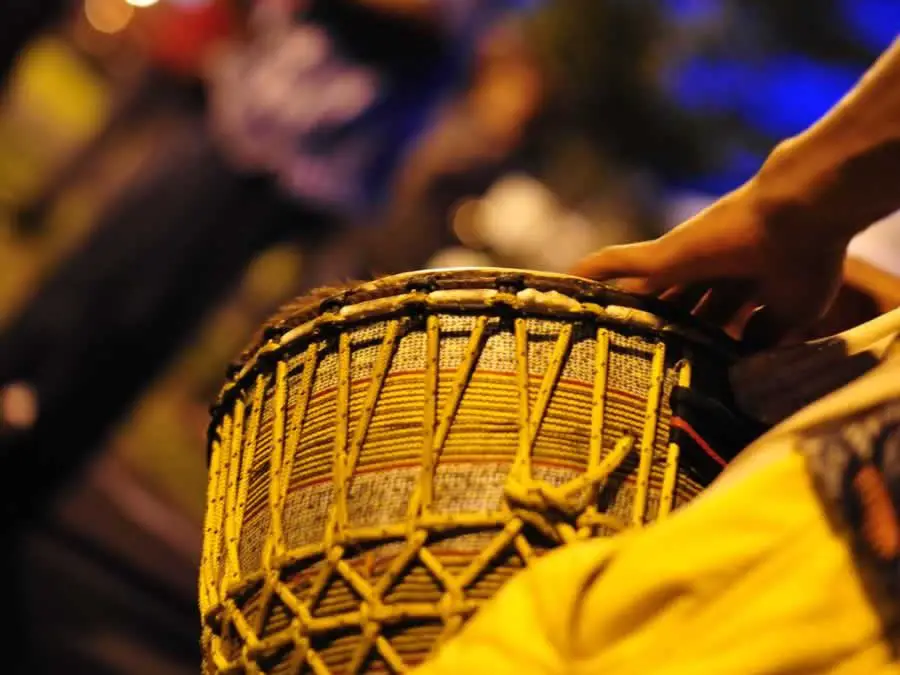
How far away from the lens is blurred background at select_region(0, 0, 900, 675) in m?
2.23

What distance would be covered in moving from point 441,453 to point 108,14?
14.9 feet

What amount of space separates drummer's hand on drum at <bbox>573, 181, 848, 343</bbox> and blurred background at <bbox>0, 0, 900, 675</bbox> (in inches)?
14.6

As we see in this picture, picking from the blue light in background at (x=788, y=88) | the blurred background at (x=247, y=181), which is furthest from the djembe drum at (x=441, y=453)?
the blue light in background at (x=788, y=88)

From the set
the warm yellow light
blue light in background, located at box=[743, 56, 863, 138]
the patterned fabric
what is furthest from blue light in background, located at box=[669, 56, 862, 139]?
the patterned fabric

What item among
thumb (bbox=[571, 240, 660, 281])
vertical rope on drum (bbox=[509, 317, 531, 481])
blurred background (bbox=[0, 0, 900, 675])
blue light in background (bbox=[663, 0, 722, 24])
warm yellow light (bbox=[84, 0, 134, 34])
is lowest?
vertical rope on drum (bbox=[509, 317, 531, 481])

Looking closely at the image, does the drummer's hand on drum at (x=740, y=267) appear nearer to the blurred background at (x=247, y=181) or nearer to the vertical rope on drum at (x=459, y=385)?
the vertical rope on drum at (x=459, y=385)

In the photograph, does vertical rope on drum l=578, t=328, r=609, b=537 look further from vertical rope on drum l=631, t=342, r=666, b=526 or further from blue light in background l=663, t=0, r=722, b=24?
blue light in background l=663, t=0, r=722, b=24

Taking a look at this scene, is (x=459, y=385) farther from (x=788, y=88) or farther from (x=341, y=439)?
(x=788, y=88)

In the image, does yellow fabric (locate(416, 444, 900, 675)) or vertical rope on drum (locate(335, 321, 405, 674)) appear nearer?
yellow fabric (locate(416, 444, 900, 675))

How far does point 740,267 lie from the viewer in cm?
69

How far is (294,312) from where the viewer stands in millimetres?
768

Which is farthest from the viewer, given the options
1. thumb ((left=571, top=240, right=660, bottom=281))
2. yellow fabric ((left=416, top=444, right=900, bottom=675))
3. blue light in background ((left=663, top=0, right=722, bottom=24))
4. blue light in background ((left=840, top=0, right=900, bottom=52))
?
blue light in background ((left=663, top=0, right=722, bottom=24))

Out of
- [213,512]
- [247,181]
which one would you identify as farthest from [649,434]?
[247,181]

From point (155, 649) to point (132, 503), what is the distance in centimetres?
99
